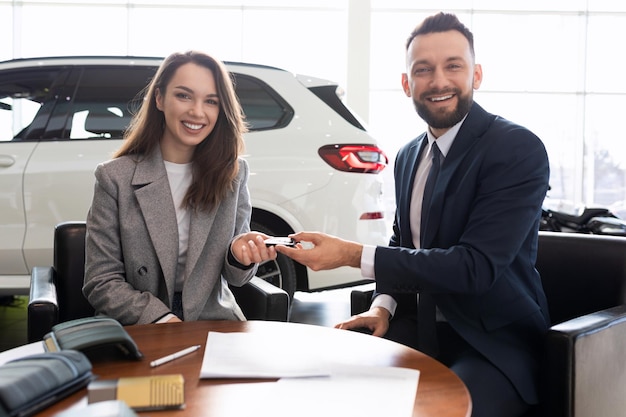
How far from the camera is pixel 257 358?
1.30m

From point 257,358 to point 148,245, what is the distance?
784 millimetres

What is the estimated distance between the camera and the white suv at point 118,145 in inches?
142

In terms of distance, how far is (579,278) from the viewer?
184 cm

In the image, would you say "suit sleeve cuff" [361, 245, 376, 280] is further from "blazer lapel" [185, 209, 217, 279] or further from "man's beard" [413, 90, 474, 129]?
"blazer lapel" [185, 209, 217, 279]

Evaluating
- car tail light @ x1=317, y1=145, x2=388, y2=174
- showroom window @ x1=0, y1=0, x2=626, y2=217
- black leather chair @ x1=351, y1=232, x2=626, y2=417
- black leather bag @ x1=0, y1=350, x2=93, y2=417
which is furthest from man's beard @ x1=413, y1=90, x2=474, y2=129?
showroom window @ x1=0, y1=0, x2=626, y2=217

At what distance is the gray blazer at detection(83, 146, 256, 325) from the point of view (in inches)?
76.3

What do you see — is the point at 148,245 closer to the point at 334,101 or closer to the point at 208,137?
the point at 208,137

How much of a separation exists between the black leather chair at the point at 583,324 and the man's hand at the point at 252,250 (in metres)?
0.32

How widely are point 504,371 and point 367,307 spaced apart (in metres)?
0.54

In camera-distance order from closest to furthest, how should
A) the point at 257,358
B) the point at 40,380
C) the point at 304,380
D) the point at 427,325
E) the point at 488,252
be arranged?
the point at 40,380
the point at 304,380
the point at 257,358
the point at 488,252
the point at 427,325

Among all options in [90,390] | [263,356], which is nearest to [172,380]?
[90,390]

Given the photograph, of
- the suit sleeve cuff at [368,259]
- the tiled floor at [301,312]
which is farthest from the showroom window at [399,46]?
the suit sleeve cuff at [368,259]

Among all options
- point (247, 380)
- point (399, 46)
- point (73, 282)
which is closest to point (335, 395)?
point (247, 380)

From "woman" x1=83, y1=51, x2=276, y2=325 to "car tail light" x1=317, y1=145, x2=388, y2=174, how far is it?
→ 1.54m
